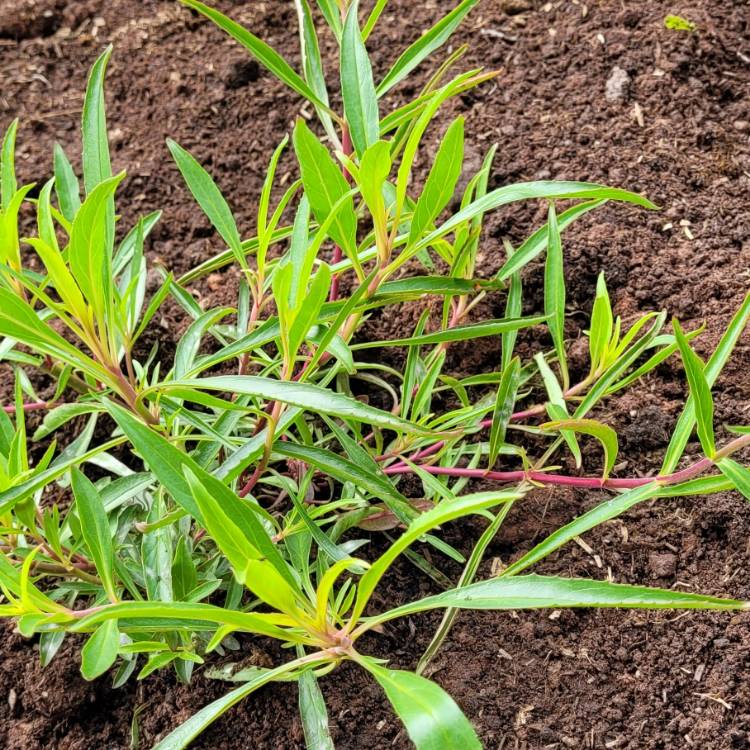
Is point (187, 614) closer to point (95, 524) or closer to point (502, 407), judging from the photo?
point (95, 524)

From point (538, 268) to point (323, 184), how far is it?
78cm

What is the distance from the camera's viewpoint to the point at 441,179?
118 cm

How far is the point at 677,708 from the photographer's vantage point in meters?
1.37

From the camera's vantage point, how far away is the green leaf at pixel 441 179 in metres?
1.15

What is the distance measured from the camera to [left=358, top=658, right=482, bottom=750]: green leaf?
83cm

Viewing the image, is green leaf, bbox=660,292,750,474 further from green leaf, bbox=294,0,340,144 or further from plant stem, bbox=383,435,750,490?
green leaf, bbox=294,0,340,144

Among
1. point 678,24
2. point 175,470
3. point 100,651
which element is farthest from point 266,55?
point 678,24

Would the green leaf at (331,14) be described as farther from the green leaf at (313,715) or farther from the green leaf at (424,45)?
the green leaf at (313,715)

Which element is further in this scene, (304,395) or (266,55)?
(266,55)

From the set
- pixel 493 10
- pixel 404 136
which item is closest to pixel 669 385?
pixel 404 136

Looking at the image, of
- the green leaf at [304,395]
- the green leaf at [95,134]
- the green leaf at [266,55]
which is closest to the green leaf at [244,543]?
the green leaf at [304,395]

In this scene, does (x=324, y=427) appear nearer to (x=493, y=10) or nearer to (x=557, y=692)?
(x=557, y=692)

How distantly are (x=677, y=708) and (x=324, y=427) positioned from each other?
798 millimetres

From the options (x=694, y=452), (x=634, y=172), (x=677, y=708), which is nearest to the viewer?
(x=677, y=708)
